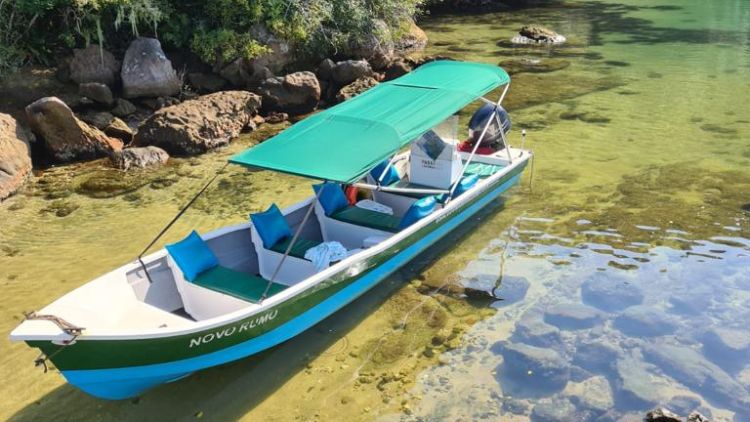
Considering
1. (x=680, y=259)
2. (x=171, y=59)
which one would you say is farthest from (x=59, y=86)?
(x=680, y=259)

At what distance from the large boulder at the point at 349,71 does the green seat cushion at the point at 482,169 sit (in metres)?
8.77

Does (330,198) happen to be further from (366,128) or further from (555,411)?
(555,411)

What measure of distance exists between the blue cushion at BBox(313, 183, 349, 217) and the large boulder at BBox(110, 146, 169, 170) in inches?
257

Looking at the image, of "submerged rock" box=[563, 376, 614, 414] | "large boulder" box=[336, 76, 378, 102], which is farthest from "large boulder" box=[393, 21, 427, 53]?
"submerged rock" box=[563, 376, 614, 414]

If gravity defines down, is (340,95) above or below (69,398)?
above

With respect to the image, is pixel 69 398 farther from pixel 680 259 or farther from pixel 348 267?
pixel 680 259

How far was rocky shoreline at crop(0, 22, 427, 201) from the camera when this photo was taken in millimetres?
15836

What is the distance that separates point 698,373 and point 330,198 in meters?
6.18

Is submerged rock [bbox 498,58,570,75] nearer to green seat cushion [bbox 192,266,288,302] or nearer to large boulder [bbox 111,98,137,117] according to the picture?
large boulder [bbox 111,98,137,117]

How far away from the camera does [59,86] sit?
1823cm

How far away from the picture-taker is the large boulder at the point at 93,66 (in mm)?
18375

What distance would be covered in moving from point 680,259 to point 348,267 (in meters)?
6.29

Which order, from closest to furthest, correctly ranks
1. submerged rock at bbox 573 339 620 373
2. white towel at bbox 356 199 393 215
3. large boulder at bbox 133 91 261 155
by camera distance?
submerged rock at bbox 573 339 620 373, white towel at bbox 356 199 393 215, large boulder at bbox 133 91 261 155

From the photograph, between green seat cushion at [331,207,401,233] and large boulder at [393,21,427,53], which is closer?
green seat cushion at [331,207,401,233]
